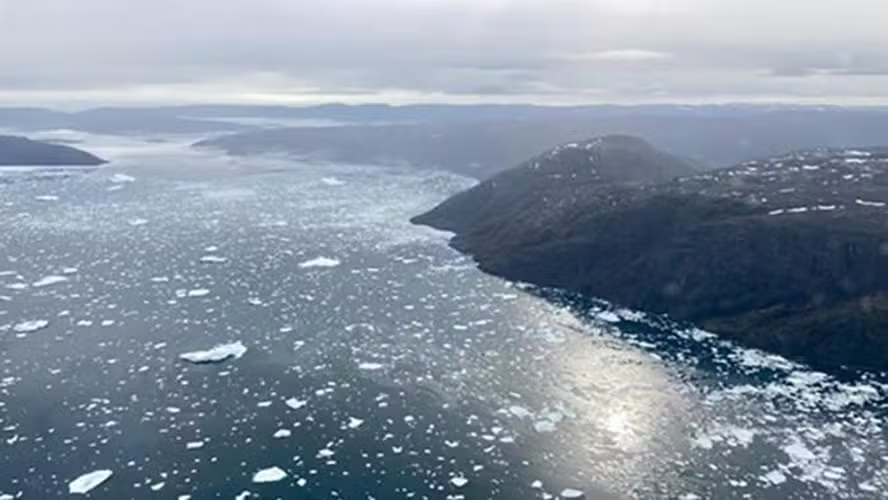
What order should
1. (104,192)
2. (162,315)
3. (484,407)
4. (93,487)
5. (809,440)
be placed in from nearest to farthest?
(93,487)
(809,440)
(484,407)
(162,315)
(104,192)

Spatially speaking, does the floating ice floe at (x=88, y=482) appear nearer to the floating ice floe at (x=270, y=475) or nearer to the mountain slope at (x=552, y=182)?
the floating ice floe at (x=270, y=475)

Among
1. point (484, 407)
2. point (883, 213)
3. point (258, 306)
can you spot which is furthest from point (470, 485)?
point (883, 213)

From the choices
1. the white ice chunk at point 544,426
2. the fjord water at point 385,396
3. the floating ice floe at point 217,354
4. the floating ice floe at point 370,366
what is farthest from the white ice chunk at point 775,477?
the floating ice floe at point 217,354

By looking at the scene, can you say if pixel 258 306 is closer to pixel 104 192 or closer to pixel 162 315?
pixel 162 315

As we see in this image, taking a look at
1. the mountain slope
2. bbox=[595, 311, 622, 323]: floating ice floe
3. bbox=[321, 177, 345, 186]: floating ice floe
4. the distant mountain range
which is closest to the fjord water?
bbox=[595, 311, 622, 323]: floating ice floe

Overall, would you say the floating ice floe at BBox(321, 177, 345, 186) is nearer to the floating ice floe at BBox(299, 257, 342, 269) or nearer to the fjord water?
the floating ice floe at BBox(299, 257, 342, 269)

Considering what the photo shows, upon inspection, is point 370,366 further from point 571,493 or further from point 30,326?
point 30,326
